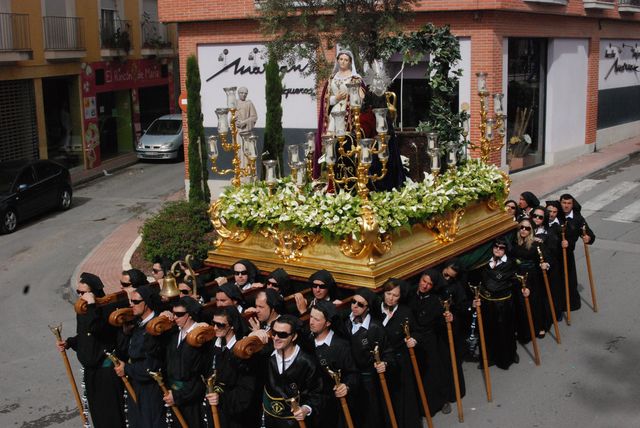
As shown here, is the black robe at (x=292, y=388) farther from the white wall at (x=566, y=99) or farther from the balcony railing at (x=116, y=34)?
the balcony railing at (x=116, y=34)

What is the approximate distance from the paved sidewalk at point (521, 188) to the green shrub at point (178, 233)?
88 centimetres

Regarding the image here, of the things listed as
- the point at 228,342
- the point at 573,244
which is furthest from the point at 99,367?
the point at 573,244

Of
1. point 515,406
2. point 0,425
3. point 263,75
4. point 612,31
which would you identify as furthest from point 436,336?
point 612,31

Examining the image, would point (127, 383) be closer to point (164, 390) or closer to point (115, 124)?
point (164, 390)

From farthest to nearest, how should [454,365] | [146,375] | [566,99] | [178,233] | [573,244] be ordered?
1. [566,99]
2. [178,233]
3. [573,244]
4. [454,365]
5. [146,375]

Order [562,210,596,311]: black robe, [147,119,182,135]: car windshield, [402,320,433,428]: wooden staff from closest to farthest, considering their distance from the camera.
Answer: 1. [402,320,433,428]: wooden staff
2. [562,210,596,311]: black robe
3. [147,119,182,135]: car windshield

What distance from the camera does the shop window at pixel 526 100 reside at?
74.2 ft

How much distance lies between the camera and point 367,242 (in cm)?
899

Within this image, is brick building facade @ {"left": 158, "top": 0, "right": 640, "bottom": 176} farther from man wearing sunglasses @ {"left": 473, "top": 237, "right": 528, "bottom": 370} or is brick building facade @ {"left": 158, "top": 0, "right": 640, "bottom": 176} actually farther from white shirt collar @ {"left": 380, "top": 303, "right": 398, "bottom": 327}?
white shirt collar @ {"left": 380, "top": 303, "right": 398, "bottom": 327}

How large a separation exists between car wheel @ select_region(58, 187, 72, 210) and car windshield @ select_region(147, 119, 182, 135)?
329 inches

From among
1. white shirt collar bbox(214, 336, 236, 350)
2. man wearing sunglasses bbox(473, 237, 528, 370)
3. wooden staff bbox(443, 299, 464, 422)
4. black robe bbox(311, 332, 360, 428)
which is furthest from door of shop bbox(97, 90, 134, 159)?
black robe bbox(311, 332, 360, 428)

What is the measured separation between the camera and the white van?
29609 mm

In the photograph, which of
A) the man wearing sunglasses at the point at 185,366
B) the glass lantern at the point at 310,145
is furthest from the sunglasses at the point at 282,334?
the glass lantern at the point at 310,145

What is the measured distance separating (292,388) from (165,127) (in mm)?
24752
